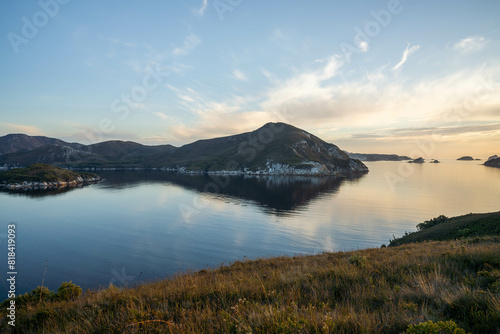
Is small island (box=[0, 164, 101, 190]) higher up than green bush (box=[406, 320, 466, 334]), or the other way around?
green bush (box=[406, 320, 466, 334])

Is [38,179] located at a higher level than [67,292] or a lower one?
lower

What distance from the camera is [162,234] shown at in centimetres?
4456

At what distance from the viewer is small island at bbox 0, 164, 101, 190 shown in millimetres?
123438

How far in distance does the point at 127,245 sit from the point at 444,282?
42889 millimetres

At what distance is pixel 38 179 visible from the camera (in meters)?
130

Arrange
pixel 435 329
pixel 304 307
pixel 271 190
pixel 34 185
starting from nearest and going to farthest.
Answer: pixel 435 329, pixel 304 307, pixel 271 190, pixel 34 185

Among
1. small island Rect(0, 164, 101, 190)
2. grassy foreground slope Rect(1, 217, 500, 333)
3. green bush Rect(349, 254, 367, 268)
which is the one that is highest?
grassy foreground slope Rect(1, 217, 500, 333)

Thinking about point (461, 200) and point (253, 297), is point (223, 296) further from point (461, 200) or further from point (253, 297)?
point (461, 200)

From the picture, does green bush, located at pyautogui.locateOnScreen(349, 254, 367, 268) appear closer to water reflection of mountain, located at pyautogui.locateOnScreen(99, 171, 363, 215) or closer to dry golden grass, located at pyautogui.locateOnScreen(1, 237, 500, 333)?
dry golden grass, located at pyautogui.locateOnScreen(1, 237, 500, 333)

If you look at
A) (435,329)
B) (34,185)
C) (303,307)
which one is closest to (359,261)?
(303,307)

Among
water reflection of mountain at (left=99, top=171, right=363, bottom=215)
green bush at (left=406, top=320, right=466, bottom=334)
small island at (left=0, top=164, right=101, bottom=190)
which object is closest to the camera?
green bush at (left=406, top=320, right=466, bottom=334)

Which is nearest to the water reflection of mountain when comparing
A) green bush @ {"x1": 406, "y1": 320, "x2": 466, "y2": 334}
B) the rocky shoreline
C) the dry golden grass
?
the rocky shoreline

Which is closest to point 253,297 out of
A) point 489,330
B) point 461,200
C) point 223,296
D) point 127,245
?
point 223,296

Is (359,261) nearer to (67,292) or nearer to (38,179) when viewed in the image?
(67,292)
